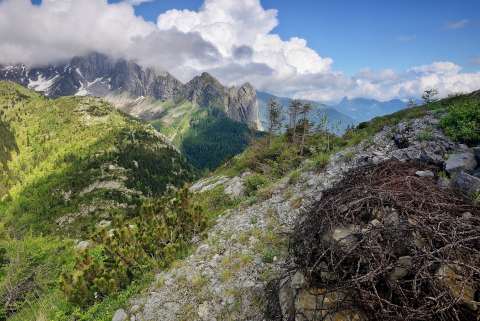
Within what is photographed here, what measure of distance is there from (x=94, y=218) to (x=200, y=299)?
190 metres

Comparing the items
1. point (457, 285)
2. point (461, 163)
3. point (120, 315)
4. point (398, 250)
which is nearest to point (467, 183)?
point (461, 163)

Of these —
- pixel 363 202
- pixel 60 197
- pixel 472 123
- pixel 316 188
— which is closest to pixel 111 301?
pixel 316 188

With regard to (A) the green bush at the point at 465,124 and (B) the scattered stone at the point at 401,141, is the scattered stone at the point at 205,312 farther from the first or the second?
(B) the scattered stone at the point at 401,141

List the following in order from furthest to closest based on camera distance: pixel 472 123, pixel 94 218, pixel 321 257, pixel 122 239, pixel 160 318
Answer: pixel 94 218 < pixel 122 239 < pixel 472 123 < pixel 160 318 < pixel 321 257

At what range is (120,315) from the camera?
12008 mm

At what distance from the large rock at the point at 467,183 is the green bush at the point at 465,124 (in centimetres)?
797

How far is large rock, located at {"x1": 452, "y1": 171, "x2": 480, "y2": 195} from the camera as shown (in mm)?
6977

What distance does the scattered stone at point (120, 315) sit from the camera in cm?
1173

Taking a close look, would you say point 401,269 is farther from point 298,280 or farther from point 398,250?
point 298,280

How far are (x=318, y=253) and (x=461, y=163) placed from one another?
6.21 meters

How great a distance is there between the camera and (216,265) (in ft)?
40.8

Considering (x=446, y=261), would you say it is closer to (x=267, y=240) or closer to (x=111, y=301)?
(x=267, y=240)

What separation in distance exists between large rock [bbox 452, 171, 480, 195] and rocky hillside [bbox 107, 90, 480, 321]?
2 centimetres

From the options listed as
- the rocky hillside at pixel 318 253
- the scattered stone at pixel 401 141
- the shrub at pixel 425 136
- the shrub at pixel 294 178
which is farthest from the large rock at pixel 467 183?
the shrub at pixel 294 178
